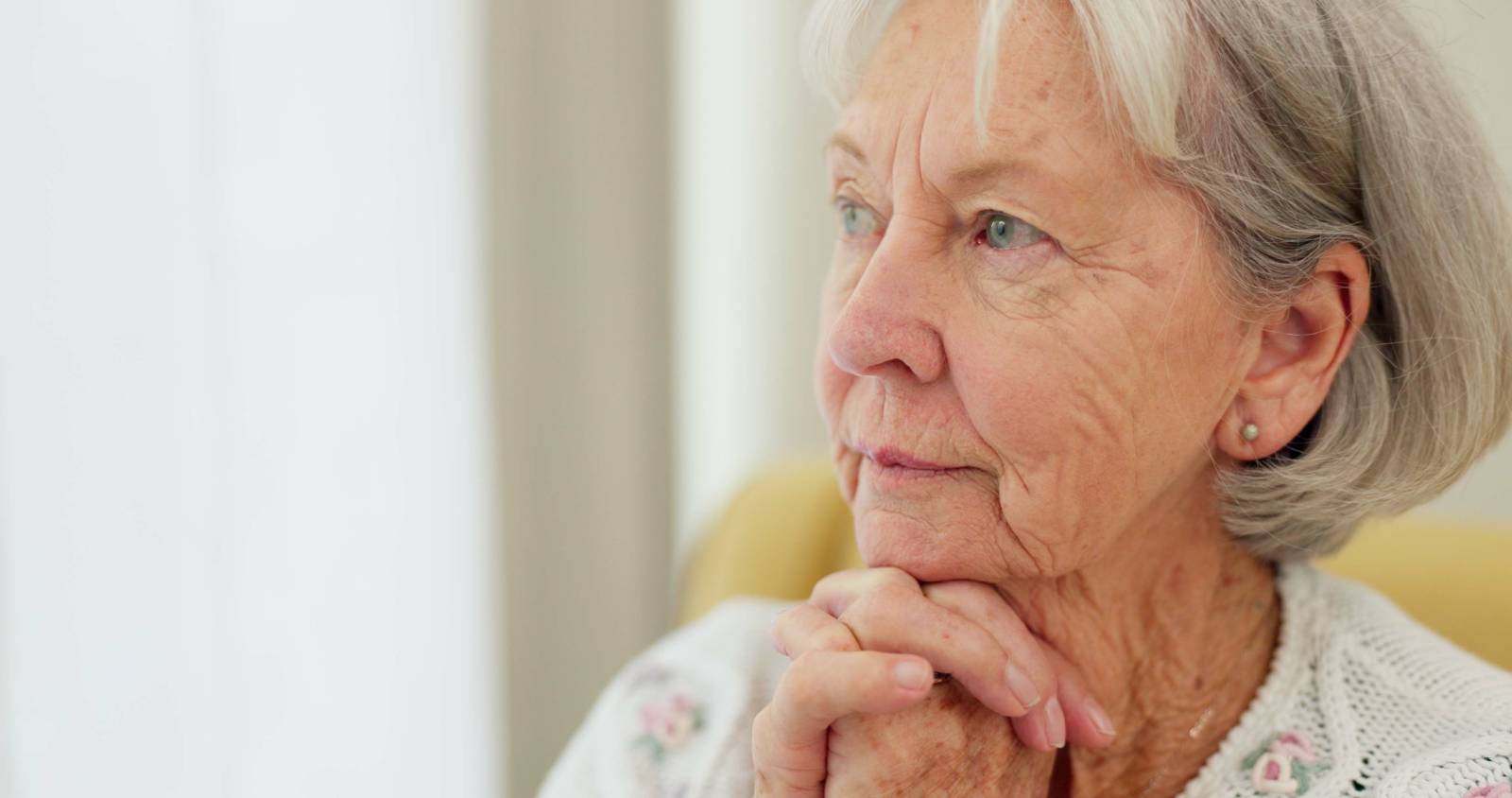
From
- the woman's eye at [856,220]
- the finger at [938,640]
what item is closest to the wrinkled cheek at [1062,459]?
the finger at [938,640]

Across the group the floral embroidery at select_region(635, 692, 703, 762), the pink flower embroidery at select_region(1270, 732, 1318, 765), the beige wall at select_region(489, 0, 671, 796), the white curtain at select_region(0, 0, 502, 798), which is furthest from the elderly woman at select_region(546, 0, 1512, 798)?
the beige wall at select_region(489, 0, 671, 796)

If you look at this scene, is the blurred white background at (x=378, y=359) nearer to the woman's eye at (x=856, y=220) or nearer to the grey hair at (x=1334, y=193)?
the grey hair at (x=1334, y=193)

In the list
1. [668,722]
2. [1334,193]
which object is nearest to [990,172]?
[1334,193]

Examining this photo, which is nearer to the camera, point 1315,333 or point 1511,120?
point 1315,333

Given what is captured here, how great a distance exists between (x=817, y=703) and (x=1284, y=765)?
0.50 m

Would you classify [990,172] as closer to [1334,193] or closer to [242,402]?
[1334,193]

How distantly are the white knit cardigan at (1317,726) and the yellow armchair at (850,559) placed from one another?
0.05 metres

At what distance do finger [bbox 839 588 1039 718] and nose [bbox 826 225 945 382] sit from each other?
217mm

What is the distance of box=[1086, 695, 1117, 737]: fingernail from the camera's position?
4.46ft

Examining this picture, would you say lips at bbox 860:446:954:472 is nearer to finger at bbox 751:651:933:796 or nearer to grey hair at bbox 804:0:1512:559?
finger at bbox 751:651:933:796

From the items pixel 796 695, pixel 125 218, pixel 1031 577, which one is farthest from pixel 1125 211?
pixel 125 218

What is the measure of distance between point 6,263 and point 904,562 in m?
1.18

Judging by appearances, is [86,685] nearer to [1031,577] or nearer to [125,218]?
[125,218]

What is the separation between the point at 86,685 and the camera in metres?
1.81
